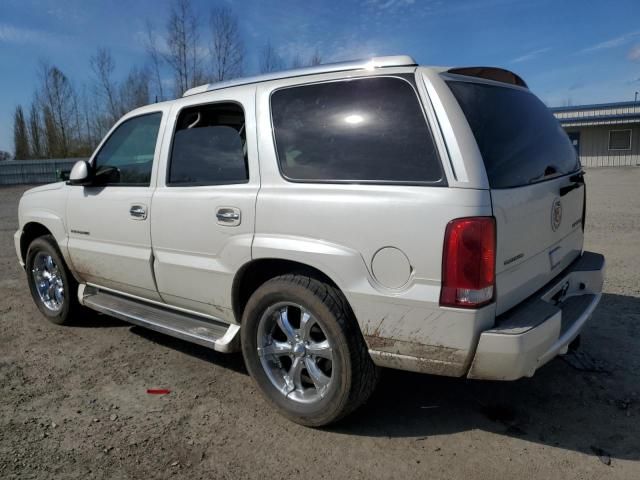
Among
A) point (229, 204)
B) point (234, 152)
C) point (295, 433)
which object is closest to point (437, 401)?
point (295, 433)

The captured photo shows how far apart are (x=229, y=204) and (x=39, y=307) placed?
3.09m

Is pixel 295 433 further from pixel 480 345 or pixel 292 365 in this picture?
pixel 480 345

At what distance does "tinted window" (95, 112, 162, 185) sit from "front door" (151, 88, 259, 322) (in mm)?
238

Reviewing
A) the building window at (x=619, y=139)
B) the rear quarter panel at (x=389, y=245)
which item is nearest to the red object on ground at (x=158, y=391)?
the rear quarter panel at (x=389, y=245)

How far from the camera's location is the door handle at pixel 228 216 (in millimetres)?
3074

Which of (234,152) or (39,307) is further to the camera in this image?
(39,307)

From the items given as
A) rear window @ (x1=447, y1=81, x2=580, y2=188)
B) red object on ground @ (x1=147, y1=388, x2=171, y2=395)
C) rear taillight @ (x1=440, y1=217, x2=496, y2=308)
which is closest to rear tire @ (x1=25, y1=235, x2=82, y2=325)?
red object on ground @ (x1=147, y1=388, x2=171, y2=395)

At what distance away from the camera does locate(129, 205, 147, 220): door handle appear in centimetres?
366

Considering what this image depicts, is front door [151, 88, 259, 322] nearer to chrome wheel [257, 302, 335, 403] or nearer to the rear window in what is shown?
chrome wheel [257, 302, 335, 403]

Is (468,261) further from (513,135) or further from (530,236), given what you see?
(513,135)

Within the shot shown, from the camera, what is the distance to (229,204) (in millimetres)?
3117

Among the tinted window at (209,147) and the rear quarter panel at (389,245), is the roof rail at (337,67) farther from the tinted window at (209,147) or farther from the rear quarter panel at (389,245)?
the rear quarter panel at (389,245)

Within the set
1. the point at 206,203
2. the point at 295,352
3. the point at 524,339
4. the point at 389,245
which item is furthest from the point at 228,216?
the point at 524,339

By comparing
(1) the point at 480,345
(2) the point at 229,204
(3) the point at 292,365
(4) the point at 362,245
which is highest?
(2) the point at 229,204
